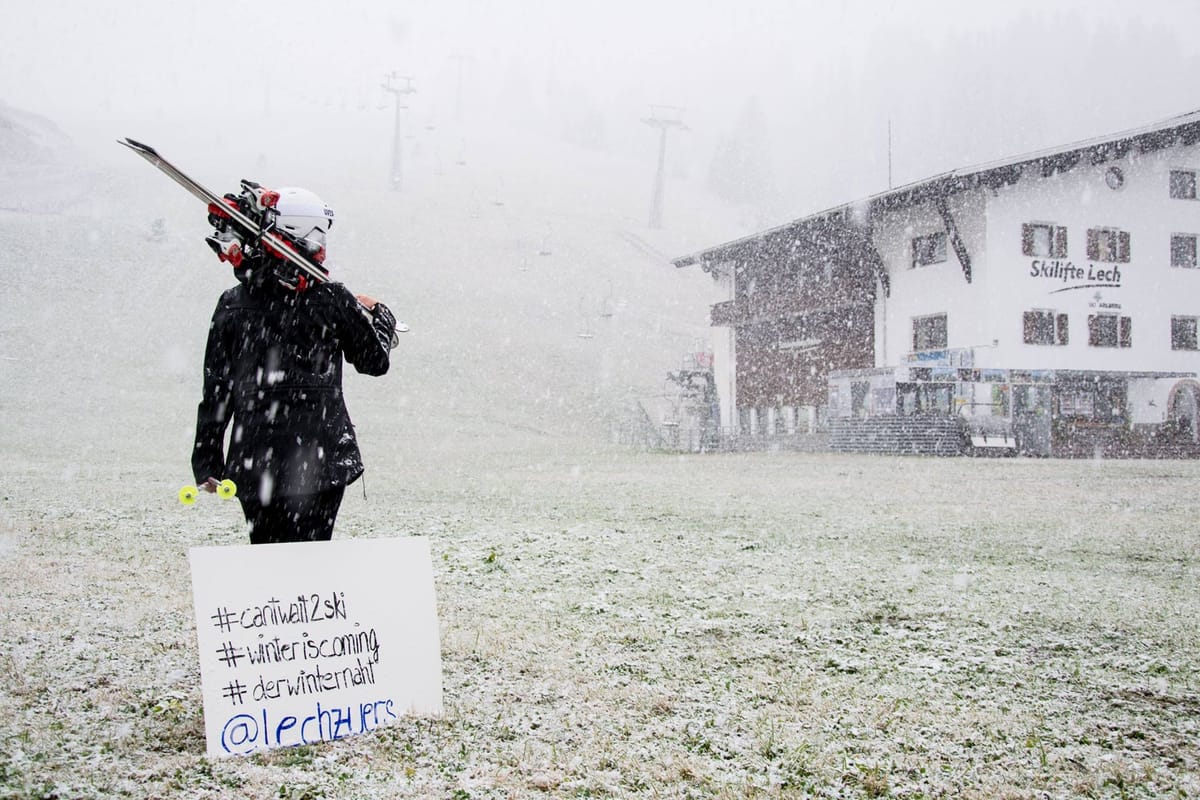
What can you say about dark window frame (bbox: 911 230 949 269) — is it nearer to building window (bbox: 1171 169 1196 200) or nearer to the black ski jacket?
building window (bbox: 1171 169 1196 200)

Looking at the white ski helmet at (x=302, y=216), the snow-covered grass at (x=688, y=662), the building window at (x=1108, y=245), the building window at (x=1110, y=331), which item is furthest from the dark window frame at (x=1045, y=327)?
the white ski helmet at (x=302, y=216)

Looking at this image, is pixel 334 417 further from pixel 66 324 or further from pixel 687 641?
pixel 66 324

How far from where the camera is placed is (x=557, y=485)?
50.0ft

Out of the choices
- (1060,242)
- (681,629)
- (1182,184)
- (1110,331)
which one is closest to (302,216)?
(681,629)

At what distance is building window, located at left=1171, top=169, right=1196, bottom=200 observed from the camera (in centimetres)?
2875

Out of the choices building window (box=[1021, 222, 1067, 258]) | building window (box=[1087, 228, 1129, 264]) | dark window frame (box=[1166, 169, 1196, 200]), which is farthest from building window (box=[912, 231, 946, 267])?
dark window frame (box=[1166, 169, 1196, 200])

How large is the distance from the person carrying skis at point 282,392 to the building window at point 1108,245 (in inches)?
1127

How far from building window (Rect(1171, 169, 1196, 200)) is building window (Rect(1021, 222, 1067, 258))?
4872mm

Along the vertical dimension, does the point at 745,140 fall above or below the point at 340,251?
above

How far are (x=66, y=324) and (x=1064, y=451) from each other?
134 ft

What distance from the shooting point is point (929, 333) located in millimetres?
28016

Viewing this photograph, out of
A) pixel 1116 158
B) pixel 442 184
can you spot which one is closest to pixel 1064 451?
pixel 1116 158

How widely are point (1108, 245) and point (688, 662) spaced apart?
2812 centimetres

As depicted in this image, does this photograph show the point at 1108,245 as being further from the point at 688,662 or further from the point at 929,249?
the point at 688,662
